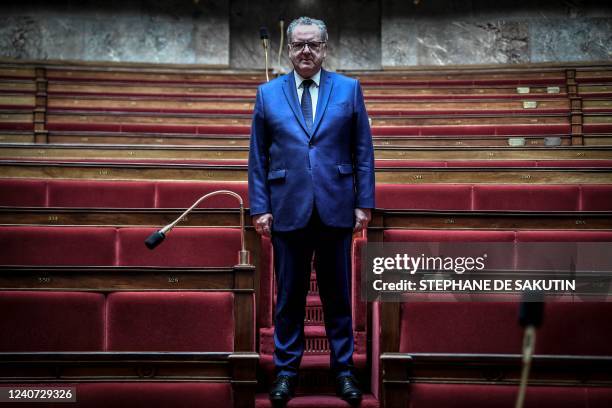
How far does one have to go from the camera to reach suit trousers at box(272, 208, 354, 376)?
Result: 0.49 metres

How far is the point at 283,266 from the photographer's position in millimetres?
498

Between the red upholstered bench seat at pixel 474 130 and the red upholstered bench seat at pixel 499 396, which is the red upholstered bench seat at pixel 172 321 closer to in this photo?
the red upholstered bench seat at pixel 499 396

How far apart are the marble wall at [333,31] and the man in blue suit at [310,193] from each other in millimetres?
1778

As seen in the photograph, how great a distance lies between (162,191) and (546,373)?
0.53 metres

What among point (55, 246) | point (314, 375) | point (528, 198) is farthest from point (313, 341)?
point (528, 198)

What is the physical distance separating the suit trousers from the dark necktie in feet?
0.25

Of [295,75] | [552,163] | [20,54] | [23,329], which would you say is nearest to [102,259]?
[23,329]

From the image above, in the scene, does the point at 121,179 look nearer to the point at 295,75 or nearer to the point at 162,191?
the point at 162,191

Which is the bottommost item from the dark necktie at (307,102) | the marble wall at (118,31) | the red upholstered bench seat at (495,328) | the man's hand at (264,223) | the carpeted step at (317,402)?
the carpeted step at (317,402)

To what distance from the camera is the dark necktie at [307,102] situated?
0.50 m

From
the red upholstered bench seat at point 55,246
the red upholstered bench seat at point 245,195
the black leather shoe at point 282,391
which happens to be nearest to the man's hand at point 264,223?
the black leather shoe at point 282,391

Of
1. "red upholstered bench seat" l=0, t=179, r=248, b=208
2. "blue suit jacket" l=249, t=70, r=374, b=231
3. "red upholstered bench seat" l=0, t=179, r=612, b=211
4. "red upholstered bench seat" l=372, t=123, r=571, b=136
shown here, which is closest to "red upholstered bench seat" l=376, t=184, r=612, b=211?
"red upholstered bench seat" l=0, t=179, r=612, b=211

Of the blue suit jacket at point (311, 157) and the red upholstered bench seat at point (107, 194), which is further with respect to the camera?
the red upholstered bench seat at point (107, 194)

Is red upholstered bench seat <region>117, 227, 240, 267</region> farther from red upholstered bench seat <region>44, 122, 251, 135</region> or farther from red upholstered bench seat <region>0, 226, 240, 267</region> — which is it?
red upholstered bench seat <region>44, 122, 251, 135</region>
